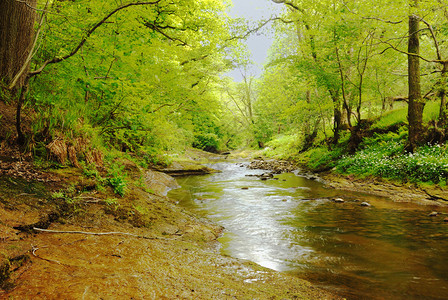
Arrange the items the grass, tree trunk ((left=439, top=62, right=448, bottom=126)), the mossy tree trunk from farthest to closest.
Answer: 1. tree trunk ((left=439, top=62, right=448, bottom=126))
2. the grass
3. the mossy tree trunk

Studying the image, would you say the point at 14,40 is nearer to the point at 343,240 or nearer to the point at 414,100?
Result: the point at 343,240

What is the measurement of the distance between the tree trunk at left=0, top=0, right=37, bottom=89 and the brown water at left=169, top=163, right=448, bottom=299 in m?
4.68

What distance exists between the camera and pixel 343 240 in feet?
14.8

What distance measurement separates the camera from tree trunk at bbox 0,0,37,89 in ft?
13.2

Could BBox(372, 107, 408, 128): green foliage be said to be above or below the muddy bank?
above

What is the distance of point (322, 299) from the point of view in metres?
2.50

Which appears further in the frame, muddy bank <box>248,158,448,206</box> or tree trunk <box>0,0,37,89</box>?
muddy bank <box>248,158,448,206</box>

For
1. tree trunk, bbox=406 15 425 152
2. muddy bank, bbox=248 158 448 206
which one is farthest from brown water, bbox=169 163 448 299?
tree trunk, bbox=406 15 425 152

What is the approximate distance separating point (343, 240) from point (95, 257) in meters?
4.13

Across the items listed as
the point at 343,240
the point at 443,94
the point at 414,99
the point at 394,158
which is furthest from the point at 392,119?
the point at 343,240

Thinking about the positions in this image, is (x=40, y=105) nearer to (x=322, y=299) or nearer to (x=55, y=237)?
(x=55, y=237)

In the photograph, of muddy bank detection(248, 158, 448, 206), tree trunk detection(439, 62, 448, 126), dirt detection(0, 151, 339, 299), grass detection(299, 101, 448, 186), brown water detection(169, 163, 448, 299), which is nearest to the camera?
dirt detection(0, 151, 339, 299)

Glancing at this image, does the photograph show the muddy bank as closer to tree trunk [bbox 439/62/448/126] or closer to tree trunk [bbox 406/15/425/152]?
tree trunk [bbox 406/15/425/152]

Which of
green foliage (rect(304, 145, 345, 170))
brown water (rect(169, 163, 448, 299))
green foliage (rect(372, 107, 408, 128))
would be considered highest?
green foliage (rect(372, 107, 408, 128))
